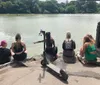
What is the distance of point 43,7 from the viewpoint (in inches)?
3573

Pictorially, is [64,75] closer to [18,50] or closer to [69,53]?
[69,53]

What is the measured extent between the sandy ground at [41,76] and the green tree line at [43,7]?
68.4m

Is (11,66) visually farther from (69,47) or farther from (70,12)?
(70,12)

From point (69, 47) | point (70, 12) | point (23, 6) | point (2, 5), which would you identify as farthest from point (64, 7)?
point (69, 47)

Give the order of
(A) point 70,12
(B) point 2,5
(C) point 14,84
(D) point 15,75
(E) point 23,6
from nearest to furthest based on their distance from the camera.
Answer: (C) point 14,84, (D) point 15,75, (B) point 2,5, (E) point 23,6, (A) point 70,12

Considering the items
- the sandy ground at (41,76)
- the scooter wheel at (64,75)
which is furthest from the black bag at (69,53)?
the scooter wheel at (64,75)

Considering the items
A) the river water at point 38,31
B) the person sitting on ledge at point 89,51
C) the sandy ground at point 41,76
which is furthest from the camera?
the river water at point 38,31

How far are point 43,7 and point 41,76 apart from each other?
8675 cm

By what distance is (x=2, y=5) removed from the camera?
74.9 m

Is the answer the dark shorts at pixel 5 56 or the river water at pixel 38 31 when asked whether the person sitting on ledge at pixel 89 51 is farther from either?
the river water at pixel 38 31

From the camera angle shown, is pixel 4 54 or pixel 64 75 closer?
pixel 64 75

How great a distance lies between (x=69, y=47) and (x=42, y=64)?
4.18 ft

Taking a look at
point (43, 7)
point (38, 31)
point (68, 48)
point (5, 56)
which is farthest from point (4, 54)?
point (43, 7)

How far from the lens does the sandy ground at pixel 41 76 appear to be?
15.4 feet
